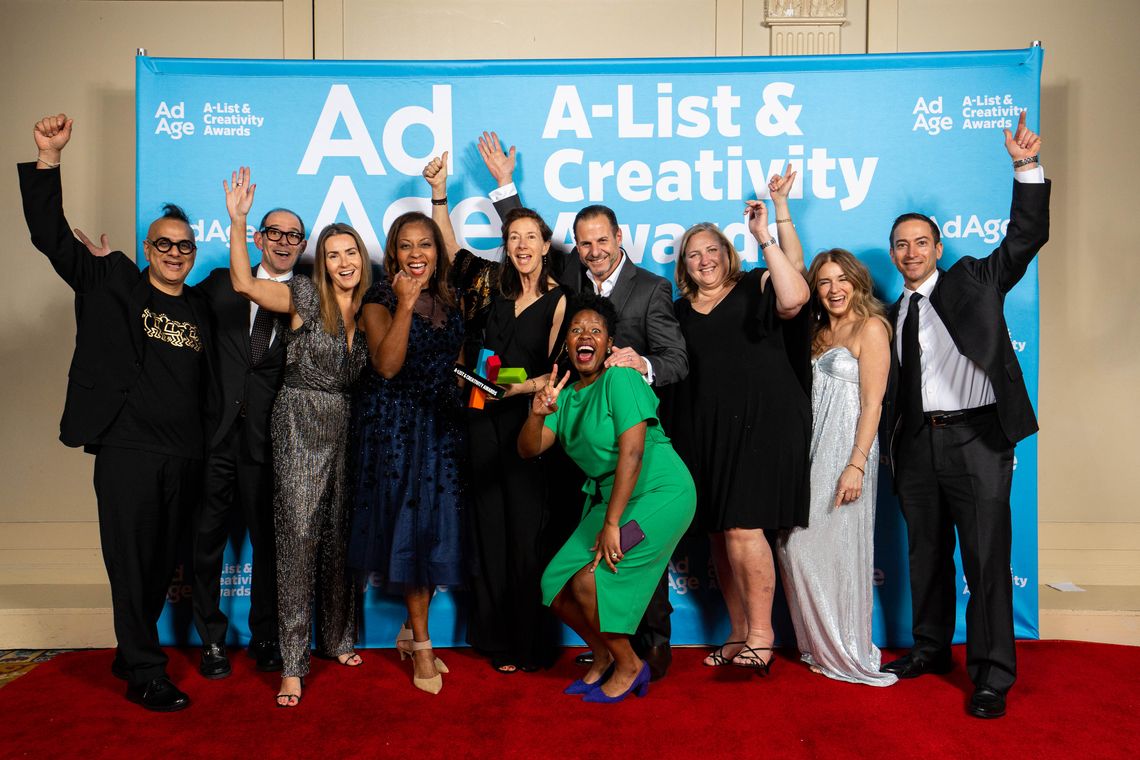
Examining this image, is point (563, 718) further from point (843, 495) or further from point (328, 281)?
point (328, 281)

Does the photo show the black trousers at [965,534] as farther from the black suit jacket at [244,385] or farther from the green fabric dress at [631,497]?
the black suit jacket at [244,385]

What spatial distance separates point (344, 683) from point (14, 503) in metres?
2.75

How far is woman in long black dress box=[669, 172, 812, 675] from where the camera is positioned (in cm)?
334

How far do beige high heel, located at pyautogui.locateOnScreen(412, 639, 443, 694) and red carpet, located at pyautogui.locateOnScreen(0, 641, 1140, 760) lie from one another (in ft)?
0.12

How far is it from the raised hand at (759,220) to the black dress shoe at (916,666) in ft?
5.57

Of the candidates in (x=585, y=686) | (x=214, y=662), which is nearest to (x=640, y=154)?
(x=585, y=686)

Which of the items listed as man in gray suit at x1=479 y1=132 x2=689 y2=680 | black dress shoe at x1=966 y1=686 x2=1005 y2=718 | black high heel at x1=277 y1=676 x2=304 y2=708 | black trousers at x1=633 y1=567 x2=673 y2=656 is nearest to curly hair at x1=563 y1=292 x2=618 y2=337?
man in gray suit at x1=479 y1=132 x2=689 y2=680

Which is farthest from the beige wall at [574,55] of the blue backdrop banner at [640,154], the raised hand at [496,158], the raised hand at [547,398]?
the raised hand at [547,398]

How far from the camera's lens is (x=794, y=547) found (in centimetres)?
338

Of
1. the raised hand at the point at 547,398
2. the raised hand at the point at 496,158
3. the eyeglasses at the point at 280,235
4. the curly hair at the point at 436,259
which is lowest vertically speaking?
the raised hand at the point at 547,398

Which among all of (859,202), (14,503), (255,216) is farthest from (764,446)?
(14,503)

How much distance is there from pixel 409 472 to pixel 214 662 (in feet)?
3.66

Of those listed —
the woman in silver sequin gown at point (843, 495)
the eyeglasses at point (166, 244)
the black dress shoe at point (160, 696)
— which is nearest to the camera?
the black dress shoe at point (160, 696)

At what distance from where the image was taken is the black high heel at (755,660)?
3.36 m
